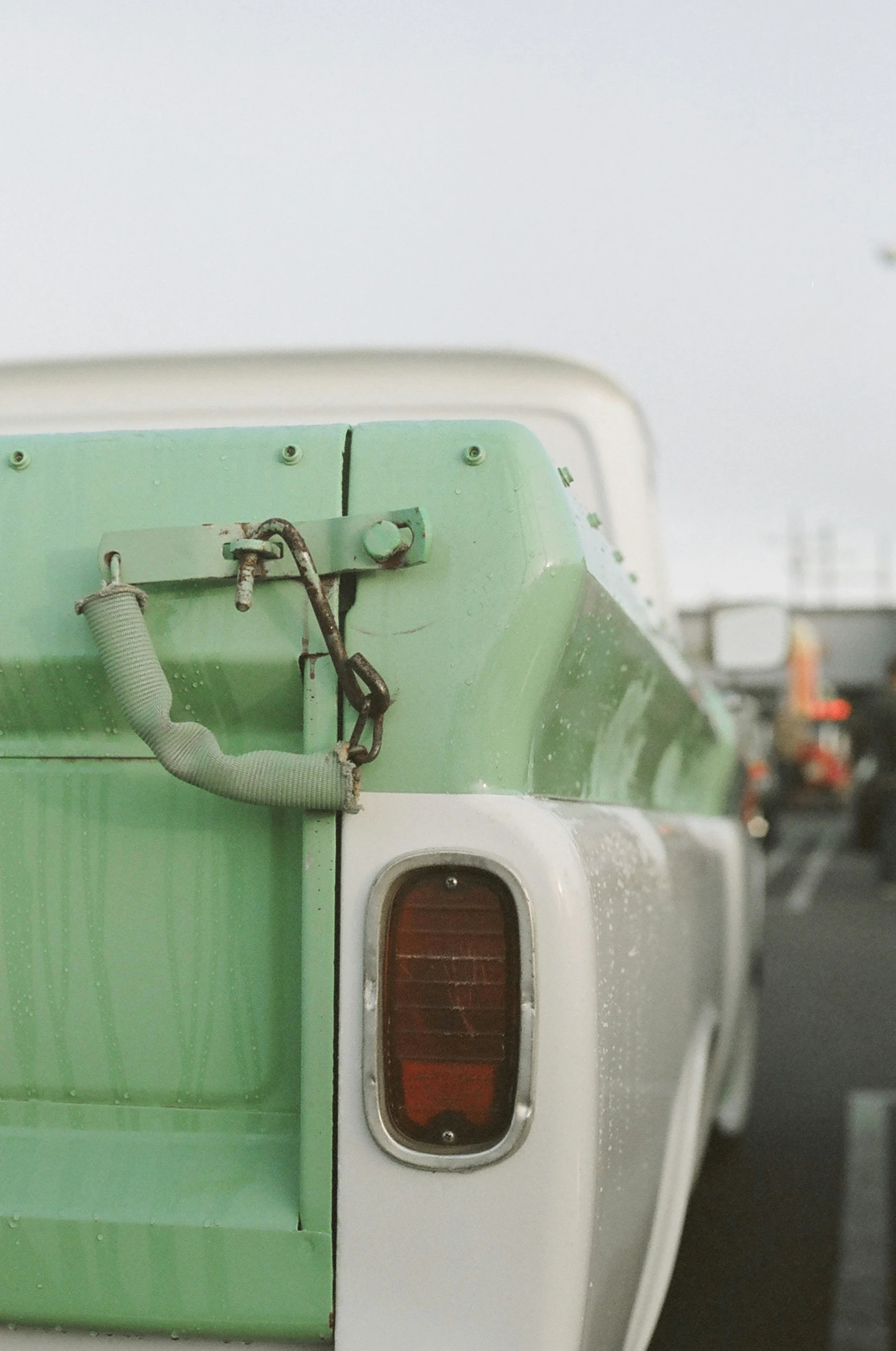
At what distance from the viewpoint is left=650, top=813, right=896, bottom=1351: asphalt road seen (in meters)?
3.63

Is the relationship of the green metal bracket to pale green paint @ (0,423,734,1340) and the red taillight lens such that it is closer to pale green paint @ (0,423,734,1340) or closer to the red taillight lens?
pale green paint @ (0,423,734,1340)

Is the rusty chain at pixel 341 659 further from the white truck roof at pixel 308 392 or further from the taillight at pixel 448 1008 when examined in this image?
the white truck roof at pixel 308 392

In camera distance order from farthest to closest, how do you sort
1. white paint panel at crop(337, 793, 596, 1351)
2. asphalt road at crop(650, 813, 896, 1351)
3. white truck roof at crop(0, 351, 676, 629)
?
white truck roof at crop(0, 351, 676, 629), asphalt road at crop(650, 813, 896, 1351), white paint panel at crop(337, 793, 596, 1351)

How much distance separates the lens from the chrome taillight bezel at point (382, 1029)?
5.92ft

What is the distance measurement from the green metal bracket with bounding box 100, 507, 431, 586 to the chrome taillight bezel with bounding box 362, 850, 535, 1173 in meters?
0.37

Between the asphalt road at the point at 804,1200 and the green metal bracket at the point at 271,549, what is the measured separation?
7.68 ft

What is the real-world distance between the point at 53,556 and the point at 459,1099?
87cm

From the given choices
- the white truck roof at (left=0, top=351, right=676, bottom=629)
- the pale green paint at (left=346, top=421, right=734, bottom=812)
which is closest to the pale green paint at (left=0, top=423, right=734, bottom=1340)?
the pale green paint at (left=346, top=421, right=734, bottom=812)

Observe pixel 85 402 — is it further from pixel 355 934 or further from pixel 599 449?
pixel 355 934

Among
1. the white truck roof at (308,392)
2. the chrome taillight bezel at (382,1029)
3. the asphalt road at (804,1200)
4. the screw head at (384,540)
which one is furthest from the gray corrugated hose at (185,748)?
the asphalt road at (804,1200)

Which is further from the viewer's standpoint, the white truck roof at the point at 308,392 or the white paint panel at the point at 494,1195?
the white truck roof at the point at 308,392

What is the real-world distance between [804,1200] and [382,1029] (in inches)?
127

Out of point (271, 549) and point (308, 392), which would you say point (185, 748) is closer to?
point (271, 549)

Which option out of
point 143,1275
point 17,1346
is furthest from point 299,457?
point 17,1346
